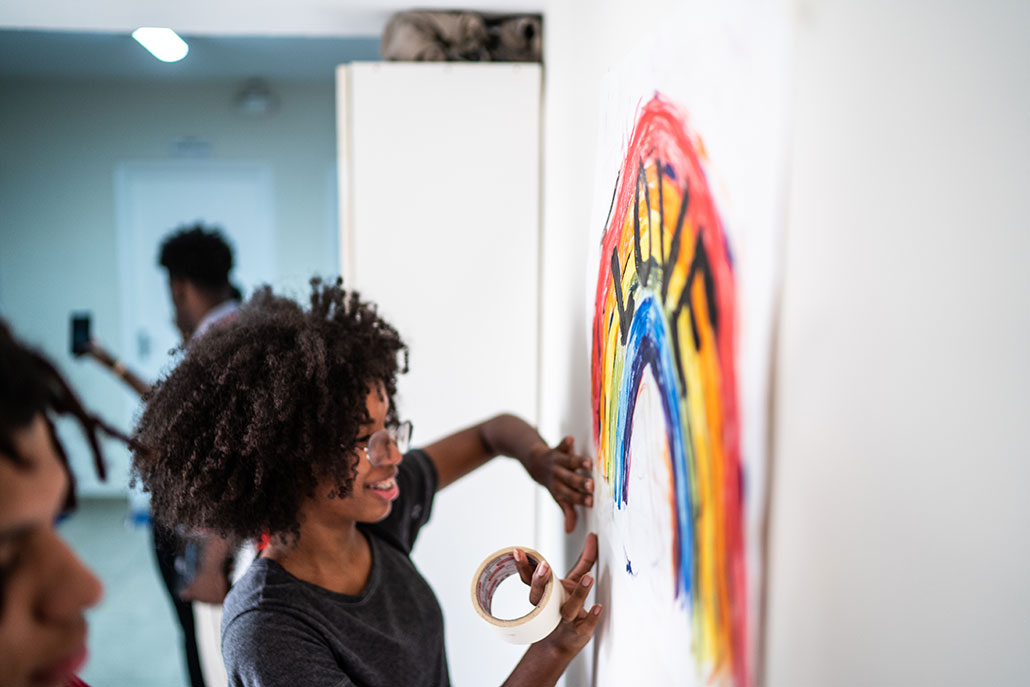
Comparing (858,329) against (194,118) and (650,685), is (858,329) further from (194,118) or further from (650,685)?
(194,118)

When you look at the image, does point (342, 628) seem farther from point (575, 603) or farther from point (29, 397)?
point (29, 397)

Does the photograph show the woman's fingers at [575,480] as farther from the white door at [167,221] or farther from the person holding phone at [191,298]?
the white door at [167,221]

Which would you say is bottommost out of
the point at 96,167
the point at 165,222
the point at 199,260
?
the point at 199,260

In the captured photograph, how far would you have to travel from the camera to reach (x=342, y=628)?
1.02m

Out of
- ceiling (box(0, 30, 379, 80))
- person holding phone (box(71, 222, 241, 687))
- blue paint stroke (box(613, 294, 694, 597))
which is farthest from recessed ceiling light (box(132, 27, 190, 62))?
blue paint stroke (box(613, 294, 694, 597))

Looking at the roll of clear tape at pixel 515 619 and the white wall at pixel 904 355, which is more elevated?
the white wall at pixel 904 355

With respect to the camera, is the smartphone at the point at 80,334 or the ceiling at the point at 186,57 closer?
the smartphone at the point at 80,334

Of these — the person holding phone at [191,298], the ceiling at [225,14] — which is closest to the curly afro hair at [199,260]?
the person holding phone at [191,298]

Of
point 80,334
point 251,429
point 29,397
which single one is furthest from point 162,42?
point 29,397

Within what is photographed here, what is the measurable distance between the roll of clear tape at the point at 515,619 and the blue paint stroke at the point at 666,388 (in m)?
0.25

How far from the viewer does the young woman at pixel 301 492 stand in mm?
927

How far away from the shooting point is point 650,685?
0.75 m

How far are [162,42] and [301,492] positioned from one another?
1760 millimetres

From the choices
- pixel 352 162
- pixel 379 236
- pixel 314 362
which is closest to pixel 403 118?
pixel 352 162
